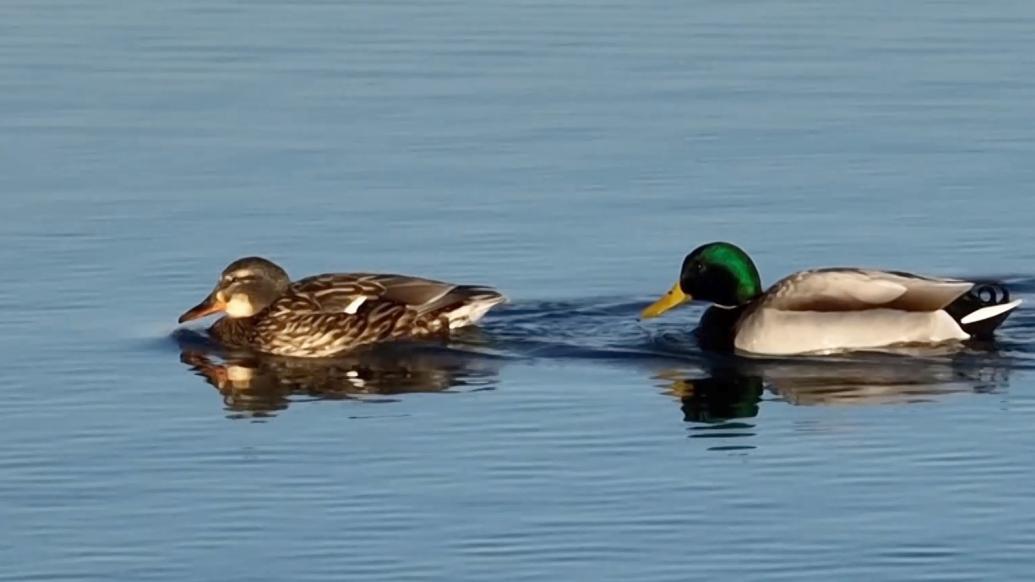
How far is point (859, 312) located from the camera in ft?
57.7

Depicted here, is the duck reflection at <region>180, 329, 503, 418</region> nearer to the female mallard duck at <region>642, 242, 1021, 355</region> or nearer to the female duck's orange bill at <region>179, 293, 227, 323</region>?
the female duck's orange bill at <region>179, 293, 227, 323</region>

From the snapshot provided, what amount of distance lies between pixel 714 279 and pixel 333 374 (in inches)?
92.2

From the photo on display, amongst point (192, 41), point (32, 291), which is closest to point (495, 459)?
point (32, 291)

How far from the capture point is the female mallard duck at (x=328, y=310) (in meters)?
17.8

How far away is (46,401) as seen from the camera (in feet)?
50.9

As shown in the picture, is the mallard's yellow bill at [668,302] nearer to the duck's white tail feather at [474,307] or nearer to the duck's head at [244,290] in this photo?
the duck's white tail feather at [474,307]

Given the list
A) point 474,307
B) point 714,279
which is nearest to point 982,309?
point 714,279

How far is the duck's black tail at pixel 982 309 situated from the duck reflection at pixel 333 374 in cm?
262

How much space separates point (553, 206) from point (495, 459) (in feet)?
20.0

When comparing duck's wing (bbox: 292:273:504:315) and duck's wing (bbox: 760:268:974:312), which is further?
duck's wing (bbox: 292:273:504:315)

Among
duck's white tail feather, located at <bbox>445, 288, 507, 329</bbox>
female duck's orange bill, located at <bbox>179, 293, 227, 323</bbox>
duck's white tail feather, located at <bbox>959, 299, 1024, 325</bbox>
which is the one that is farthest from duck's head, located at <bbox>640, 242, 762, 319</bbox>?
female duck's orange bill, located at <bbox>179, 293, 227, 323</bbox>

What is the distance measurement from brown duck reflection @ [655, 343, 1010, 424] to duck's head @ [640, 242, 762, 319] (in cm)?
60

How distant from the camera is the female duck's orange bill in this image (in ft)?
57.6

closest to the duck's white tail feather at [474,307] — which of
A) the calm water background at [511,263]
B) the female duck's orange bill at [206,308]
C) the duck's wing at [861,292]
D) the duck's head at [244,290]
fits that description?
the calm water background at [511,263]
